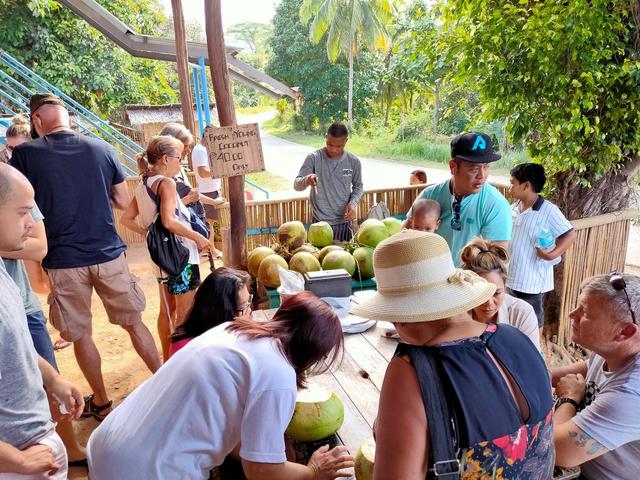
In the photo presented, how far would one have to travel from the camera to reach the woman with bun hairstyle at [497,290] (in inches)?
78.6

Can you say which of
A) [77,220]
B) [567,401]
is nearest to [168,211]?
[77,220]

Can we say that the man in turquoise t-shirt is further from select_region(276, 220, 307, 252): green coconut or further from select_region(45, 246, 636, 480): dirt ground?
select_region(45, 246, 636, 480): dirt ground

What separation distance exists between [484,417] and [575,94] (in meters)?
3.43

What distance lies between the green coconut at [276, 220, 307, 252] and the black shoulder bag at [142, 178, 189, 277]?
126 centimetres

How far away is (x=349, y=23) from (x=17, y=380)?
24.0m

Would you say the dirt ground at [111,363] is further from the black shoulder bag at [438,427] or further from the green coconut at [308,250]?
the black shoulder bag at [438,427]

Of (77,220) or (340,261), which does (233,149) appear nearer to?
(77,220)

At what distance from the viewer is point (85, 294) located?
10.0ft

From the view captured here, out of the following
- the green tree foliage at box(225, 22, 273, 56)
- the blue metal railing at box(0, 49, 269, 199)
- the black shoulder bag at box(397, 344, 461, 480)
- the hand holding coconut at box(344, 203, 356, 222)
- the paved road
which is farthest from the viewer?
the green tree foliage at box(225, 22, 273, 56)

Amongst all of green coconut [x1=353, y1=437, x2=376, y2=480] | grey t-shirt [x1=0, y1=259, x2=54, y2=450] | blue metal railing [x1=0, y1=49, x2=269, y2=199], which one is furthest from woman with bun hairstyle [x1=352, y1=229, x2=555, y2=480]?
blue metal railing [x1=0, y1=49, x2=269, y2=199]

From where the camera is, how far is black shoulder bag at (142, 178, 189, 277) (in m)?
3.22

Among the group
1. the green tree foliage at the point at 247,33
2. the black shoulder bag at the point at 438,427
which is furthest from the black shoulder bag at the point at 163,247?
the green tree foliage at the point at 247,33

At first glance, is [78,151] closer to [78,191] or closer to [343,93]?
[78,191]

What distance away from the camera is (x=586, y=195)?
4.37 meters
